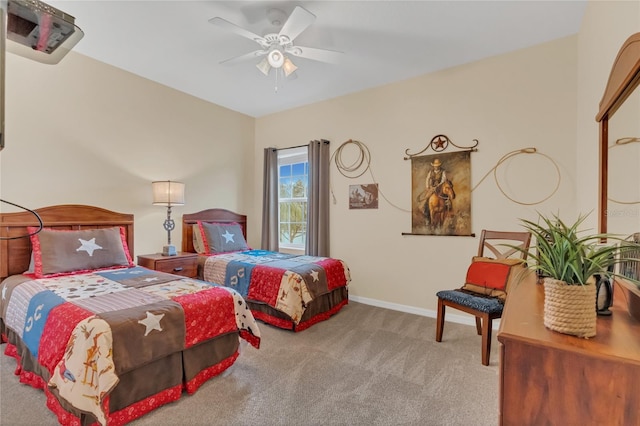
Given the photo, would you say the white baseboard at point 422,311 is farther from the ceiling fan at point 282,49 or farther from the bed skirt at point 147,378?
the ceiling fan at point 282,49

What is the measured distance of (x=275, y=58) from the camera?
2.47 m

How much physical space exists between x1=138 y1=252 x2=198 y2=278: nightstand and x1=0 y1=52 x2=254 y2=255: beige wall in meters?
0.34

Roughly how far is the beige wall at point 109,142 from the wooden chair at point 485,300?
328 centimetres

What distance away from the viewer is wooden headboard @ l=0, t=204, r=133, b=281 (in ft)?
8.13

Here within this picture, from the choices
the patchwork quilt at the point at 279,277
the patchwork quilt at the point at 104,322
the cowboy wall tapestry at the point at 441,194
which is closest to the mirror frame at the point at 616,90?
the cowboy wall tapestry at the point at 441,194

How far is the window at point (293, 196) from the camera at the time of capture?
4.50m

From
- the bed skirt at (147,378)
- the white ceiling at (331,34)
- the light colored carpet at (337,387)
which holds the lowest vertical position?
the light colored carpet at (337,387)

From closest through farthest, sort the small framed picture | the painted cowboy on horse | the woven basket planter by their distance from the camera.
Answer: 1. the woven basket planter
2. the painted cowboy on horse
3. the small framed picture

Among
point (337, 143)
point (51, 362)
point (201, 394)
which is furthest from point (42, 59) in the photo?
point (337, 143)

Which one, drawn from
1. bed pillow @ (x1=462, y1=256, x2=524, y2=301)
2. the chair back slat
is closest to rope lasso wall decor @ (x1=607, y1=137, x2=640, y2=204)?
bed pillow @ (x1=462, y1=256, x2=524, y2=301)

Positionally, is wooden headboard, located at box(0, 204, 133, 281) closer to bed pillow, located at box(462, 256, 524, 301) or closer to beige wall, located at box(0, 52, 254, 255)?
beige wall, located at box(0, 52, 254, 255)

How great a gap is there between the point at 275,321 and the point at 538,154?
3004 mm

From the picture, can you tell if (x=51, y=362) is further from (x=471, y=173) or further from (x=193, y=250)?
(x=471, y=173)

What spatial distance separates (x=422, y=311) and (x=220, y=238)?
2685 mm
